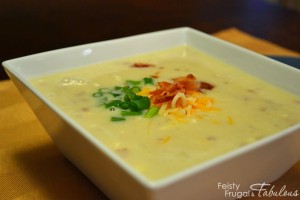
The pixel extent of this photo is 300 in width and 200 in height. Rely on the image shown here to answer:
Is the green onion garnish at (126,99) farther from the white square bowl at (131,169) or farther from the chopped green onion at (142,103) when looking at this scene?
the white square bowl at (131,169)

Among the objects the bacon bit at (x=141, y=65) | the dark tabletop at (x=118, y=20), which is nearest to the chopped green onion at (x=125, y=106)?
the bacon bit at (x=141, y=65)

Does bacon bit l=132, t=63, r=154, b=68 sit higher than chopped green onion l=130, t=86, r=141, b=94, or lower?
lower

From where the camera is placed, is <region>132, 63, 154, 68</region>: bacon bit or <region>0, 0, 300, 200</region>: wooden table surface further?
<region>132, 63, 154, 68</region>: bacon bit

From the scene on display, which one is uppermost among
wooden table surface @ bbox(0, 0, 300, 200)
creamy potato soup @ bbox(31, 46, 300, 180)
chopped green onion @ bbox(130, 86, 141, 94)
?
chopped green onion @ bbox(130, 86, 141, 94)

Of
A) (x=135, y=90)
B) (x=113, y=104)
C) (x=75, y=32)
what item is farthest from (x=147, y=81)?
(x=75, y=32)

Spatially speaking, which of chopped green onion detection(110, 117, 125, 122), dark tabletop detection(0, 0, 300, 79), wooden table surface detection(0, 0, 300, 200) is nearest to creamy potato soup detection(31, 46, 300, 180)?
chopped green onion detection(110, 117, 125, 122)

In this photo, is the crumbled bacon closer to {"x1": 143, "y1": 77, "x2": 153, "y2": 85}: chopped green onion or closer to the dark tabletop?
{"x1": 143, "y1": 77, "x2": 153, "y2": 85}: chopped green onion
